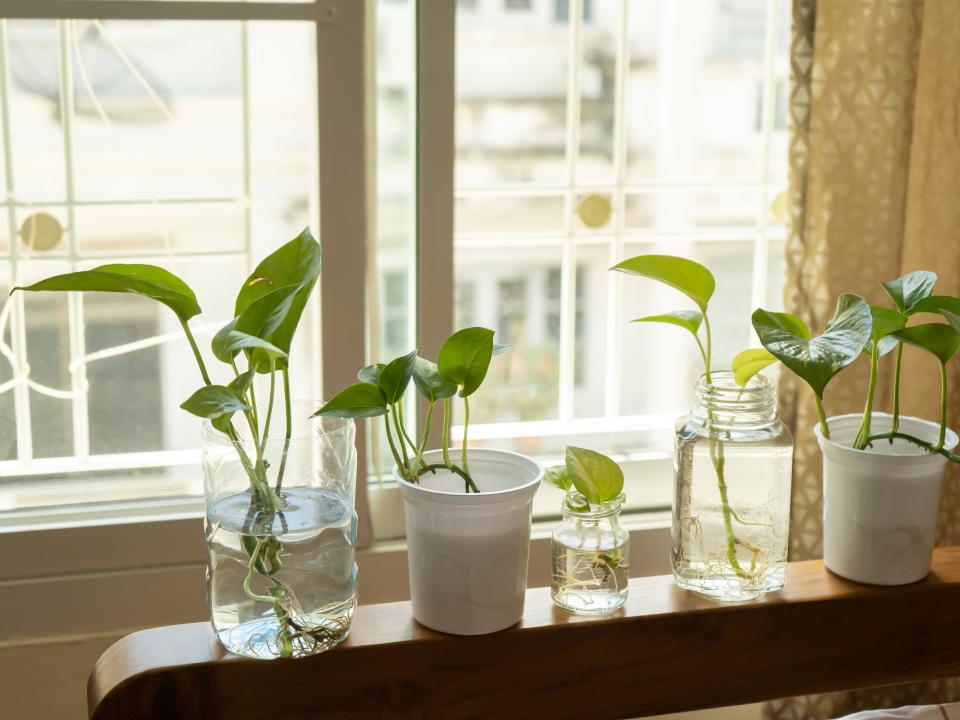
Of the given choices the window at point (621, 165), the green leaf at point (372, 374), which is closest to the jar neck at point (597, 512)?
the green leaf at point (372, 374)

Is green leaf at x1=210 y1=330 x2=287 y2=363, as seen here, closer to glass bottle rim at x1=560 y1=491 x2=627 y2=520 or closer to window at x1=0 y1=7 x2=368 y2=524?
glass bottle rim at x1=560 y1=491 x2=627 y2=520

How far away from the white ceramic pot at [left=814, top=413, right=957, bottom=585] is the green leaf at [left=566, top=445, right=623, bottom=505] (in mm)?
202

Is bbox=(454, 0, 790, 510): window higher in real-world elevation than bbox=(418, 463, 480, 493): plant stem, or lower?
higher

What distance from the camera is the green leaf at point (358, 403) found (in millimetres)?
818

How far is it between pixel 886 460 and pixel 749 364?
14 centimetres

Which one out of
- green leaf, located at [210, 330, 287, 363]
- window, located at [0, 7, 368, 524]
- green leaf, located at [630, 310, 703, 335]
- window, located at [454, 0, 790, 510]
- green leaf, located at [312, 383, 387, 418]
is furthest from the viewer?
window, located at [454, 0, 790, 510]

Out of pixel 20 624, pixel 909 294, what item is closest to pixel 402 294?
pixel 20 624

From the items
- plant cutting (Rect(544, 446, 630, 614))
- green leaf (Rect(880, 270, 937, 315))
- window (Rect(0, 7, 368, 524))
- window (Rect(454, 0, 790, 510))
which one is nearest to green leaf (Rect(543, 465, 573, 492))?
plant cutting (Rect(544, 446, 630, 614))

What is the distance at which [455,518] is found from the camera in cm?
84

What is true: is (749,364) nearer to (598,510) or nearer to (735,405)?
(735,405)

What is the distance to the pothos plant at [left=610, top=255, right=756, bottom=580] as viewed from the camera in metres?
0.89

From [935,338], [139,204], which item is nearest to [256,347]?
[935,338]

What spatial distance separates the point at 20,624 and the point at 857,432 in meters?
1.14

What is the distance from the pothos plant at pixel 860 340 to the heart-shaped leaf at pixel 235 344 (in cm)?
38
